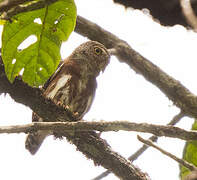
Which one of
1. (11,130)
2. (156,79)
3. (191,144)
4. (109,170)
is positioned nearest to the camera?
(11,130)

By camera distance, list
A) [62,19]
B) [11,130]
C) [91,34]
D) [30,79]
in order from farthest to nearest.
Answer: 1. [91,34]
2. [30,79]
3. [62,19]
4. [11,130]

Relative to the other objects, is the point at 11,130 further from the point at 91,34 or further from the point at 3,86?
the point at 91,34

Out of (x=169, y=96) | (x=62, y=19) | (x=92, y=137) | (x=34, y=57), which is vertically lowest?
(x=92, y=137)

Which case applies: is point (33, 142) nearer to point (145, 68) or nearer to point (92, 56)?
point (92, 56)

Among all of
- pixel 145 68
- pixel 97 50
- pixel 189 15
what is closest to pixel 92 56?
pixel 97 50

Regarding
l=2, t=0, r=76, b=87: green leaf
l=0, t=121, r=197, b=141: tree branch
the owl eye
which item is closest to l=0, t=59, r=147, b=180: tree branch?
l=2, t=0, r=76, b=87: green leaf

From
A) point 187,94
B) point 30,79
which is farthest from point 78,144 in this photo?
point 187,94
